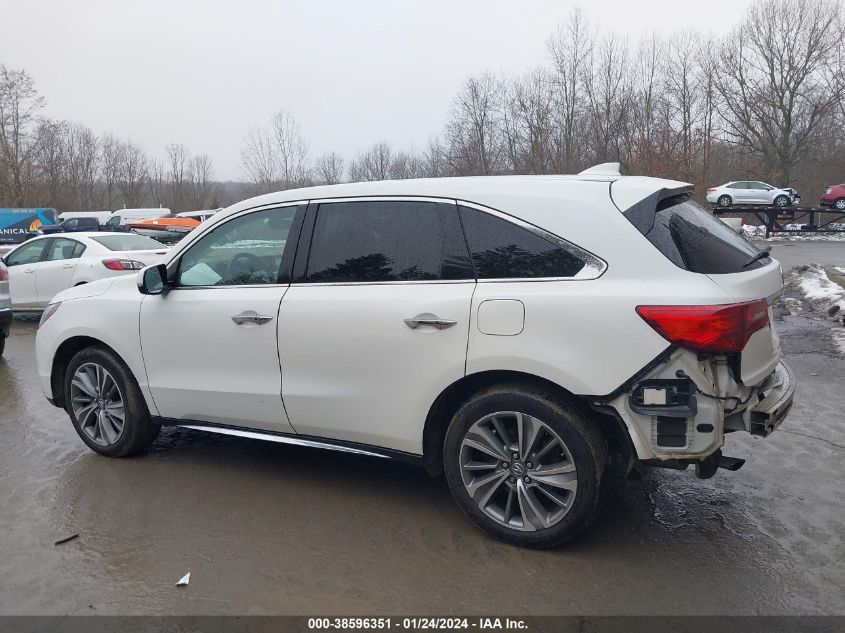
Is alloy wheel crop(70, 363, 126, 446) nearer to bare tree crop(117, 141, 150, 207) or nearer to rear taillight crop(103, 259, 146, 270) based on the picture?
rear taillight crop(103, 259, 146, 270)

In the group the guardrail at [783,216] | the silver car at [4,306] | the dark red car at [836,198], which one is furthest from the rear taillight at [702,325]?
the dark red car at [836,198]

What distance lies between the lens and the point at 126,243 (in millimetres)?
11500

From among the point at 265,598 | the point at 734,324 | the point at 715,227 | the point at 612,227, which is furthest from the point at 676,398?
the point at 265,598

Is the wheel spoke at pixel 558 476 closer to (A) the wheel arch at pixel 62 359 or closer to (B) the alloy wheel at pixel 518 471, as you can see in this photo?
(B) the alloy wheel at pixel 518 471

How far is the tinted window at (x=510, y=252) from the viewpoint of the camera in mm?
3260

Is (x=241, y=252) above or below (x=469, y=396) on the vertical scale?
above

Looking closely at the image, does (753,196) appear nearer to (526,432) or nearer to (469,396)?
(469,396)

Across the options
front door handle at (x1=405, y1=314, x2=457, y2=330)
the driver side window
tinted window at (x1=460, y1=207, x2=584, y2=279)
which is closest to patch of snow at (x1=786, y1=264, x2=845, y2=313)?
tinted window at (x1=460, y1=207, x2=584, y2=279)

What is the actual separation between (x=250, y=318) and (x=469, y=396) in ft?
4.69

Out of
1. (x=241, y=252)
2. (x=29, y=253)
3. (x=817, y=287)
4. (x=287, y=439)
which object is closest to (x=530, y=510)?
(x=287, y=439)

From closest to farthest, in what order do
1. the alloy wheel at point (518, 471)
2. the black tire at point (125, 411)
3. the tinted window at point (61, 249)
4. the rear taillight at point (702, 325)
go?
the rear taillight at point (702, 325), the alloy wheel at point (518, 471), the black tire at point (125, 411), the tinted window at point (61, 249)

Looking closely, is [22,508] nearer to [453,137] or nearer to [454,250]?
[454,250]

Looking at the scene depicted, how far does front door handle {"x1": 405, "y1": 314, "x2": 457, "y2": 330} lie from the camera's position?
3379 mm

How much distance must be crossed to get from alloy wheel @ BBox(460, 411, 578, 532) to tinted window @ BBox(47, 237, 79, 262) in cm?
1009
